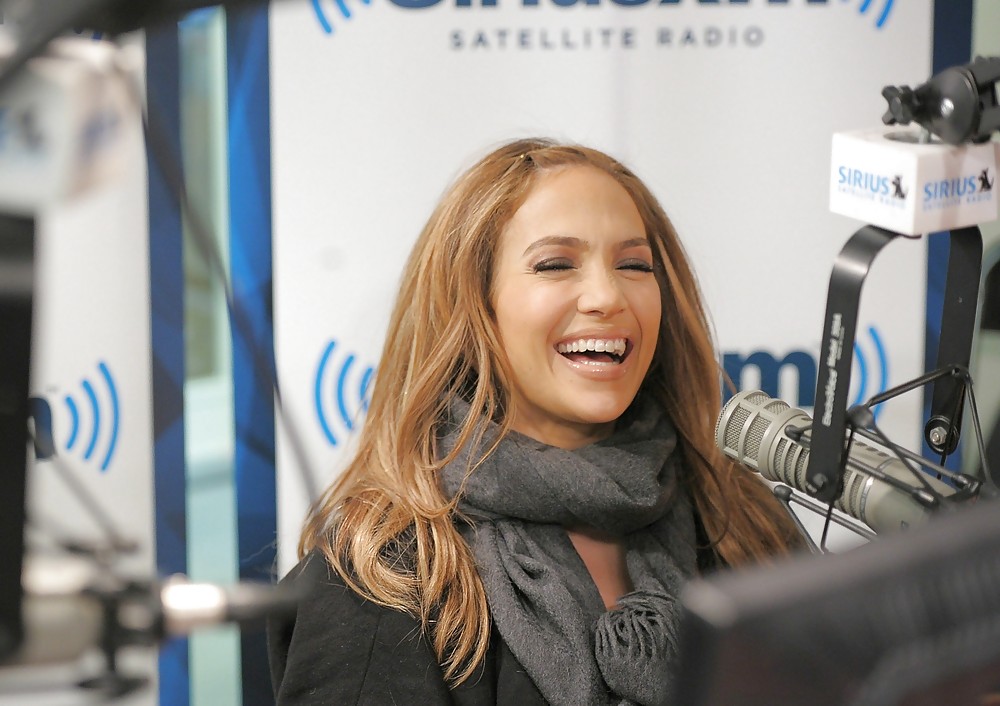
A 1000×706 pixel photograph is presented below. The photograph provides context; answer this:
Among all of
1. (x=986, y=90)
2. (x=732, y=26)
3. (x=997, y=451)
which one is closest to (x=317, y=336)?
(x=732, y=26)

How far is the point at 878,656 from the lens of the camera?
1.82 ft

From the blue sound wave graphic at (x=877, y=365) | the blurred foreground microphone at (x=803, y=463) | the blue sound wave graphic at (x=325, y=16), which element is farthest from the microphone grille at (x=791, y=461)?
the blue sound wave graphic at (x=325, y=16)

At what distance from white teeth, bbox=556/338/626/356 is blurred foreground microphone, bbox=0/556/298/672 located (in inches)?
45.7

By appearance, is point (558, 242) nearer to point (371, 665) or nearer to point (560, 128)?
point (560, 128)

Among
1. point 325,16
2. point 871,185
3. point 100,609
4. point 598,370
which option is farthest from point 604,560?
point 100,609

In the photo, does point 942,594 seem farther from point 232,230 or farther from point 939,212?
point 232,230

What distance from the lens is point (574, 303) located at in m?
1.81

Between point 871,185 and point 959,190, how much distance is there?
77 millimetres

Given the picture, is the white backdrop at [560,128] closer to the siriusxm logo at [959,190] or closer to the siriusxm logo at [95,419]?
the siriusxm logo at [95,419]

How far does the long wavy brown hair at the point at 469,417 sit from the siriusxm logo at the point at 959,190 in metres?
0.85

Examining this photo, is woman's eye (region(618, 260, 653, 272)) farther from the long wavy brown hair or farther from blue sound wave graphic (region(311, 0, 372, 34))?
blue sound wave graphic (region(311, 0, 372, 34))

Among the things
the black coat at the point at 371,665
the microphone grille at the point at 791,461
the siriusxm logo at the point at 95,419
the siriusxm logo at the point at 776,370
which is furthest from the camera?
the siriusxm logo at the point at 776,370

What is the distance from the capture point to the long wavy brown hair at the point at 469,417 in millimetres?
1710

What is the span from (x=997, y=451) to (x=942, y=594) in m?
1.76
